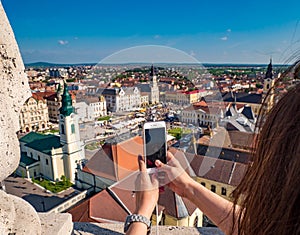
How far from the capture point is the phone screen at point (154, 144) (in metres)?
1.00

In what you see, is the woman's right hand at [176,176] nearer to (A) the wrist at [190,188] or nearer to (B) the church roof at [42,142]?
(A) the wrist at [190,188]

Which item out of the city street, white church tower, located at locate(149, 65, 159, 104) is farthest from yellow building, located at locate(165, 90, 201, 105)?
the city street

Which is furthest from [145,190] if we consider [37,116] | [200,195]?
[37,116]

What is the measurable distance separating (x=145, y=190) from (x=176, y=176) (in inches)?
5.0

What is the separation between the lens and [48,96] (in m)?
24.1

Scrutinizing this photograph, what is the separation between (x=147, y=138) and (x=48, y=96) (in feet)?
81.6

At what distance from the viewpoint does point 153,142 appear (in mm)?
1009

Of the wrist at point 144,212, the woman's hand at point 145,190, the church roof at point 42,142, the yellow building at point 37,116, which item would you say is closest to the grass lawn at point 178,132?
the woman's hand at point 145,190

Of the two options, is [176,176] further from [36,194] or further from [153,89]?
[36,194]

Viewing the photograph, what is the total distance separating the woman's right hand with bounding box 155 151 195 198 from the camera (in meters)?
1.02

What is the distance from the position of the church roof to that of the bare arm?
1240 centimetres

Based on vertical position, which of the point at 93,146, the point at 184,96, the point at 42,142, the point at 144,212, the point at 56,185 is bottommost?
the point at 56,185

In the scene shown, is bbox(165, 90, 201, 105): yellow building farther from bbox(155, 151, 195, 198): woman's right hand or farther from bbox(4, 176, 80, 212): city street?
bbox(4, 176, 80, 212): city street

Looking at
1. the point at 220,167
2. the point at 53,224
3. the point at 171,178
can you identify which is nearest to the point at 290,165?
the point at 171,178
